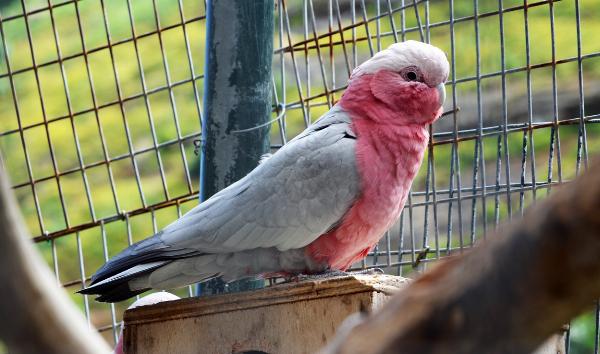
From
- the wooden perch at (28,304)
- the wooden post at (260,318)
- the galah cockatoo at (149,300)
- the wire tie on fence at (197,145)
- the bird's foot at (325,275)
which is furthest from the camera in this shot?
the wire tie on fence at (197,145)

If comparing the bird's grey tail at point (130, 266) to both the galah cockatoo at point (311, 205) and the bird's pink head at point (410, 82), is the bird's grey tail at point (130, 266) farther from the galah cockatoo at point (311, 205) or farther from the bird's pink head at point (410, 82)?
the bird's pink head at point (410, 82)

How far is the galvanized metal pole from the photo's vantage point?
2885 millimetres

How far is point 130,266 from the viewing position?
8.30ft

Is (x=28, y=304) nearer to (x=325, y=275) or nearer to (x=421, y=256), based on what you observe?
(x=325, y=275)

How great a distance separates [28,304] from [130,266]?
1.48 metres

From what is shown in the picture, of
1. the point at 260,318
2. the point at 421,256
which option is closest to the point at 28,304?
the point at 260,318

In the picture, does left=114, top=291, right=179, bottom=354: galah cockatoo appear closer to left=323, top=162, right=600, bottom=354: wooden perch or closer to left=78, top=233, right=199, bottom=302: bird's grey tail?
left=78, top=233, right=199, bottom=302: bird's grey tail

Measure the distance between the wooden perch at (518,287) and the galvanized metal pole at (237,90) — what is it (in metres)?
1.80

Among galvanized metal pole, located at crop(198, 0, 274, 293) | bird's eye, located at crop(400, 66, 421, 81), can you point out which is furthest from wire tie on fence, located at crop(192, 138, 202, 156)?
bird's eye, located at crop(400, 66, 421, 81)

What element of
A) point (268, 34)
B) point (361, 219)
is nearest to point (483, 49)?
point (268, 34)

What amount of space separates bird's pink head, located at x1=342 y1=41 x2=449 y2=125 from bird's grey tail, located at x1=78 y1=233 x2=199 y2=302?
2.31 feet

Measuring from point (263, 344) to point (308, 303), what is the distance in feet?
0.57

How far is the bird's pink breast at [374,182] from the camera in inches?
101

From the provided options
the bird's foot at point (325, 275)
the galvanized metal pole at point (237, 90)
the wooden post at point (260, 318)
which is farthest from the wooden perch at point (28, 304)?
the galvanized metal pole at point (237, 90)
